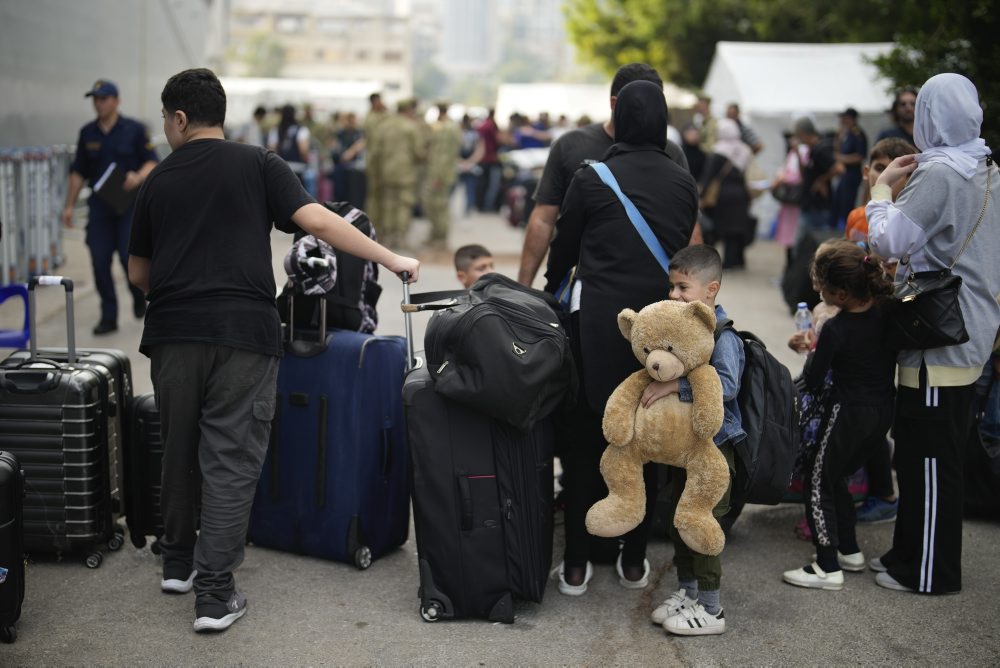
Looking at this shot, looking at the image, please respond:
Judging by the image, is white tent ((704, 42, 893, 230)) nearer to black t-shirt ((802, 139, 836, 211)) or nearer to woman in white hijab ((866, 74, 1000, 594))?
black t-shirt ((802, 139, 836, 211))

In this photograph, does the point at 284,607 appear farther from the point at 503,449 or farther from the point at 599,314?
the point at 599,314

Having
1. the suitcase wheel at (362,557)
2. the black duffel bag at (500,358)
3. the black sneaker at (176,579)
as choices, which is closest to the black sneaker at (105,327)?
the black sneaker at (176,579)

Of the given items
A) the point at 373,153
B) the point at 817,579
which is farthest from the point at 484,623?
the point at 373,153

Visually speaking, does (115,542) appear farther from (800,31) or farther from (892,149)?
(800,31)

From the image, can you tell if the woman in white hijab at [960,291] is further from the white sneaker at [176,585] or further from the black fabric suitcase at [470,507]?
the white sneaker at [176,585]

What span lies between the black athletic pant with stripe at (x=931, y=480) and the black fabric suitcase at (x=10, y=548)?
3340 mm

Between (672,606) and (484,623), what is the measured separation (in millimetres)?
710

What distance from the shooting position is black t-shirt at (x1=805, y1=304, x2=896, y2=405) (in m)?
4.38

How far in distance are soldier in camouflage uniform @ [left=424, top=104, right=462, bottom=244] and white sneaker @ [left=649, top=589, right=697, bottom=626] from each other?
11.9m

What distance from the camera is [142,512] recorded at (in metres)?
4.61

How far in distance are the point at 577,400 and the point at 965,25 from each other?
6.46 metres

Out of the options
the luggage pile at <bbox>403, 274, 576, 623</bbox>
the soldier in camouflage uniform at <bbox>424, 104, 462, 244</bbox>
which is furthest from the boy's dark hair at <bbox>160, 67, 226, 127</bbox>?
the soldier in camouflage uniform at <bbox>424, 104, 462, 244</bbox>

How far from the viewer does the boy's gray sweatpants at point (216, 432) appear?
12.8 ft

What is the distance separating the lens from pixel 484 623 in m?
4.10
